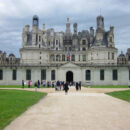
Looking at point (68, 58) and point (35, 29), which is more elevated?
point (35, 29)

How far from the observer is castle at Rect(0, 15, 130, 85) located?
2795 inches

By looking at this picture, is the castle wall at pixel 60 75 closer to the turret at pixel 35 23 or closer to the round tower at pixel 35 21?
the turret at pixel 35 23

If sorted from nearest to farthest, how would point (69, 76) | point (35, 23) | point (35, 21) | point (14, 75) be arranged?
point (14, 75), point (69, 76), point (35, 23), point (35, 21)

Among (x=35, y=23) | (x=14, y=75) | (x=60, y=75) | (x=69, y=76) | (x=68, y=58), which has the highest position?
(x=35, y=23)

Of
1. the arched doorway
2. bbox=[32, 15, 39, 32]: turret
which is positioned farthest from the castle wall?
bbox=[32, 15, 39, 32]: turret

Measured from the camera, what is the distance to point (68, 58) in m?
82.5

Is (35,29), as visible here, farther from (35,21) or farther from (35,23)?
(35,21)

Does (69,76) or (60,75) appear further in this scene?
(69,76)

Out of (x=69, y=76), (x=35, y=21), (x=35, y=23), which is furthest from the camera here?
(x=35, y=21)

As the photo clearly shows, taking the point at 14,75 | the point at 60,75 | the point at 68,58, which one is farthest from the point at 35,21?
the point at 60,75

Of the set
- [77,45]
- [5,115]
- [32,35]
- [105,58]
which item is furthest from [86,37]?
[5,115]

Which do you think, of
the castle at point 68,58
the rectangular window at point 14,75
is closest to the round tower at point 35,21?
the castle at point 68,58

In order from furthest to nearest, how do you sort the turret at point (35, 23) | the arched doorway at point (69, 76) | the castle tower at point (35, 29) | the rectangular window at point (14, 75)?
the turret at point (35, 23)
the castle tower at point (35, 29)
the arched doorway at point (69, 76)
the rectangular window at point (14, 75)

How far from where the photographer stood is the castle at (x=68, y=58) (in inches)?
2795
